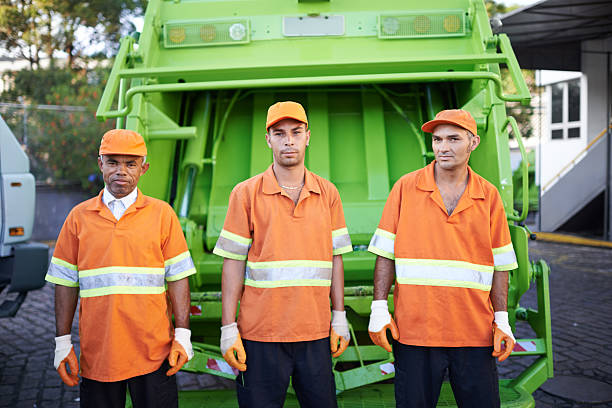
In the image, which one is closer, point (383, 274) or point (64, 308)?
point (64, 308)

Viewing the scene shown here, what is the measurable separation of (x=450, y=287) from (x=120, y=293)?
1282mm

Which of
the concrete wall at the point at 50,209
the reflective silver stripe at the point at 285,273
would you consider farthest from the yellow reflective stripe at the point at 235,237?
the concrete wall at the point at 50,209

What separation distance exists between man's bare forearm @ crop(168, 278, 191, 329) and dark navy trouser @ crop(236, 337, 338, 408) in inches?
10.9

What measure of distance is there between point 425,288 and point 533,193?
1291 cm

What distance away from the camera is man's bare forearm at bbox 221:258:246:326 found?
212 centimetres

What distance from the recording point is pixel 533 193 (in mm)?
13852

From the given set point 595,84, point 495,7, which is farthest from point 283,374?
point 495,7

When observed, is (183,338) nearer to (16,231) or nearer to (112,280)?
(112,280)

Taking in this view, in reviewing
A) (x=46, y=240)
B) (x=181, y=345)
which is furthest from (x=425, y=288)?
(x=46, y=240)

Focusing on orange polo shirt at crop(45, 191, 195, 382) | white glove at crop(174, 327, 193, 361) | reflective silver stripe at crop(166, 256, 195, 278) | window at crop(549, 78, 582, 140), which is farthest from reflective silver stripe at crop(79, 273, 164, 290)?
window at crop(549, 78, 582, 140)

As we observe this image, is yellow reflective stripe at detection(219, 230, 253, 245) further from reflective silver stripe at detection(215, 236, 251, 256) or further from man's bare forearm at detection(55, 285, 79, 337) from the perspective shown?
man's bare forearm at detection(55, 285, 79, 337)

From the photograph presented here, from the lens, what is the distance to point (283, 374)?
2090 millimetres

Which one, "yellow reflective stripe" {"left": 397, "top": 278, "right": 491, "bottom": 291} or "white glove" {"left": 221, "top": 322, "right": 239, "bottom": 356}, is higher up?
"yellow reflective stripe" {"left": 397, "top": 278, "right": 491, "bottom": 291}

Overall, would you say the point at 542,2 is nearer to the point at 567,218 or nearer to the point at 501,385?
the point at 567,218
